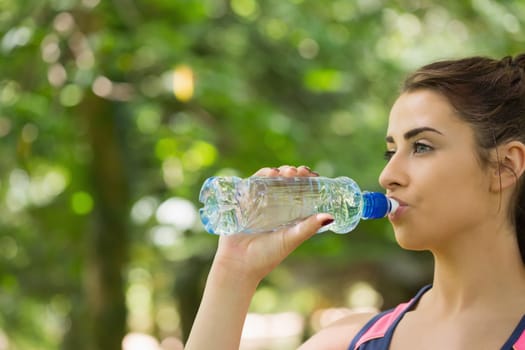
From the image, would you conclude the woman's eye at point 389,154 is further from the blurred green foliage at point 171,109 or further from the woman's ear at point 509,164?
the blurred green foliage at point 171,109

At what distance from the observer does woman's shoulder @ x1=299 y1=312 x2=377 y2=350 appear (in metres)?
2.12

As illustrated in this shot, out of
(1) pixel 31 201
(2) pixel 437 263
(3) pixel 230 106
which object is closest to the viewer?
(2) pixel 437 263

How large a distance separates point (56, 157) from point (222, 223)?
4.00 m

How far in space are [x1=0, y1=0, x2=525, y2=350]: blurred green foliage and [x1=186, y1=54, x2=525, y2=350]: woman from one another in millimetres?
2564

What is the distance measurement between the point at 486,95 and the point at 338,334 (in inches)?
25.7

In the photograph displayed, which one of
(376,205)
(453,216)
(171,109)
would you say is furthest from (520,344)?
(171,109)

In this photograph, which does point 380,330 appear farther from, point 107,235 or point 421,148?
point 107,235

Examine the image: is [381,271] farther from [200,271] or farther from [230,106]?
[230,106]

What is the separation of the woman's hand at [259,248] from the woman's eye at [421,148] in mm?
223

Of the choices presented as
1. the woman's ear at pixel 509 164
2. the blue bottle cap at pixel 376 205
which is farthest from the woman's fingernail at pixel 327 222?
the woman's ear at pixel 509 164

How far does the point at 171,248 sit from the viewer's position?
300 inches

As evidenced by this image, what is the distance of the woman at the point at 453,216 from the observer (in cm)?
185

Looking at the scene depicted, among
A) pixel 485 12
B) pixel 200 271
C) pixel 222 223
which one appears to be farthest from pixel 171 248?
pixel 222 223

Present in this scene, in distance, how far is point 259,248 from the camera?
6.14 feet
